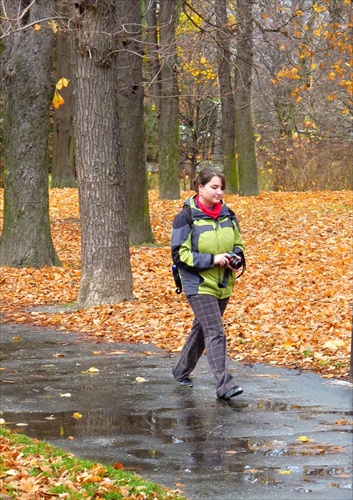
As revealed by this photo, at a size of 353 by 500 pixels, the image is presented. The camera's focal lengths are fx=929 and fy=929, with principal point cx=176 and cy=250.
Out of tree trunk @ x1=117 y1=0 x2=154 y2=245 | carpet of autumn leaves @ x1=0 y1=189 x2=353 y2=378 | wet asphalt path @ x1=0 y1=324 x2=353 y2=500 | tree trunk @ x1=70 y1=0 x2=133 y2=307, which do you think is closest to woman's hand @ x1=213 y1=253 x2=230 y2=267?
wet asphalt path @ x1=0 y1=324 x2=353 y2=500

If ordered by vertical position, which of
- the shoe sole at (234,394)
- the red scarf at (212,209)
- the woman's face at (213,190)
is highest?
the woman's face at (213,190)

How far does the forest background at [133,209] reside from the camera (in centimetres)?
1145

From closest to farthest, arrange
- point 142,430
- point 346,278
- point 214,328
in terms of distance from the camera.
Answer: point 142,430
point 214,328
point 346,278

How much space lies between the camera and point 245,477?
5758 mm

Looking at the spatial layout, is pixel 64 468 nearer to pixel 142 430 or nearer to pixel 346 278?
pixel 142 430

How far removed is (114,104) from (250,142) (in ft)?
48.8

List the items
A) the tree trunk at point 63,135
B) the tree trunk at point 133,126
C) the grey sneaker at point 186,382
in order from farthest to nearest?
the tree trunk at point 63,135
the tree trunk at point 133,126
the grey sneaker at point 186,382

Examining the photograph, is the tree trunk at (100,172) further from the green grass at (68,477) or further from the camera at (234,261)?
the green grass at (68,477)

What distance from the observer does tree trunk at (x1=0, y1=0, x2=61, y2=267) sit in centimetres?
1641

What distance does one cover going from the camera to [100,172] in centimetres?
1245

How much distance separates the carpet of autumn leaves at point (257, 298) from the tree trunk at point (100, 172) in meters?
0.44

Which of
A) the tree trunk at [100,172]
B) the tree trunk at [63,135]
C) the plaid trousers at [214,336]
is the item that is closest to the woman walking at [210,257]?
the plaid trousers at [214,336]

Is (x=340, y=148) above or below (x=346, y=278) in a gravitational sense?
above

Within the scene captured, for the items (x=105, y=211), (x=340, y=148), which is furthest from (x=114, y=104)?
(x=340, y=148)
